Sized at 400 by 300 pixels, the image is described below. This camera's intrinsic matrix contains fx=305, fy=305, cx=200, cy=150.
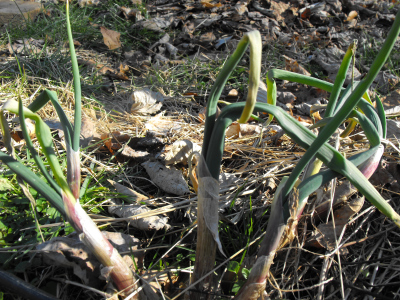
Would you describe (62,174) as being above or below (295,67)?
above

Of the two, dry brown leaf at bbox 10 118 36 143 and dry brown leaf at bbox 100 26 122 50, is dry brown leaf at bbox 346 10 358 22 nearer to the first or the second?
dry brown leaf at bbox 100 26 122 50

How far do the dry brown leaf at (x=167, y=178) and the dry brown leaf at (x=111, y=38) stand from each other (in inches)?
75.8

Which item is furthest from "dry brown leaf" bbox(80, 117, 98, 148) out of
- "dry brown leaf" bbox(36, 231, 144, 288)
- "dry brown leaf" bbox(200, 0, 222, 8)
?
"dry brown leaf" bbox(200, 0, 222, 8)

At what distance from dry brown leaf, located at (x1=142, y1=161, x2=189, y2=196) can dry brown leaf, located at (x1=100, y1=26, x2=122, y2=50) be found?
1.93 metres

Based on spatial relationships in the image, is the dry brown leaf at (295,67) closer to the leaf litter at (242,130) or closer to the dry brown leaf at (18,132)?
the leaf litter at (242,130)

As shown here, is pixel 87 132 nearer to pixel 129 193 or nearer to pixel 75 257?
pixel 129 193

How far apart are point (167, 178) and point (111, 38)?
84.2 inches

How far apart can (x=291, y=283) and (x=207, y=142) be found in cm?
66

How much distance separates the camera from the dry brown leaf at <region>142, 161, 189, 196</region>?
55.3 inches

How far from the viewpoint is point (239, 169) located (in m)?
1.49

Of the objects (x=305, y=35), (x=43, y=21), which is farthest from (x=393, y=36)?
(x=43, y=21)

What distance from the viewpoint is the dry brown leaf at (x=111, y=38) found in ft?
9.80

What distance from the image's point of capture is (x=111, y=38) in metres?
3.02

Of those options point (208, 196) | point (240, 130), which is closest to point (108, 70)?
point (240, 130)
